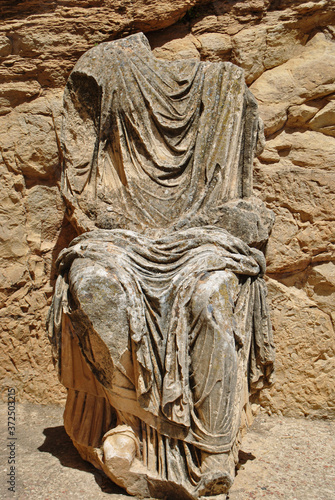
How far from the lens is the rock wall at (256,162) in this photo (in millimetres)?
4922

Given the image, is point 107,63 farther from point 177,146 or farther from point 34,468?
point 34,468

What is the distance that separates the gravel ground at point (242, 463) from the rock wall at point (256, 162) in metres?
0.26

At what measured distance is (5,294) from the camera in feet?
16.6

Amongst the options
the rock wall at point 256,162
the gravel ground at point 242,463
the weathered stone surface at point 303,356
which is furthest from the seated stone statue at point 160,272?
the weathered stone surface at point 303,356

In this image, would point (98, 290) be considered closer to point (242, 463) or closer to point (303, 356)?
point (242, 463)

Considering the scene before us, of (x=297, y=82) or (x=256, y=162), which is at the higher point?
(x=297, y=82)

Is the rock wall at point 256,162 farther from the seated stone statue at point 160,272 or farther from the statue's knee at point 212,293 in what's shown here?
the statue's knee at point 212,293

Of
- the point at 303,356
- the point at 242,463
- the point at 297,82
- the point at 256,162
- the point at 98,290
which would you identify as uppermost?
the point at 297,82

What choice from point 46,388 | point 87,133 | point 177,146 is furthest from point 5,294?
point 177,146

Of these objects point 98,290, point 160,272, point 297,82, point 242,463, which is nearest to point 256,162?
point 297,82

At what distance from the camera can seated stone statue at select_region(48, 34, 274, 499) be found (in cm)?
343

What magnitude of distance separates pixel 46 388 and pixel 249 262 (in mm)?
2090

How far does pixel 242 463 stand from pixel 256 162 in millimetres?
2232

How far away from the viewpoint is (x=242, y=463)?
13.2 ft
